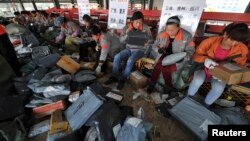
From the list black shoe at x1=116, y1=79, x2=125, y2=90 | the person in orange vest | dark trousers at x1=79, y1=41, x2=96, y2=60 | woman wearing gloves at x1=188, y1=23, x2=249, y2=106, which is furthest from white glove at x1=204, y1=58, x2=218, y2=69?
the person in orange vest

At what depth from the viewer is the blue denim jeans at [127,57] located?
2.32 metres

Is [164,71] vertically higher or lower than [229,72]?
lower

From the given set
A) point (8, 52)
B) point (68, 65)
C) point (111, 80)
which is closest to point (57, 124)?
point (68, 65)

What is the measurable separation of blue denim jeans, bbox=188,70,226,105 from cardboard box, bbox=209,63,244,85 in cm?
20

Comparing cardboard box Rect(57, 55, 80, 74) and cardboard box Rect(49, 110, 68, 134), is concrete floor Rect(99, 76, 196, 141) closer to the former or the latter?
cardboard box Rect(49, 110, 68, 134)

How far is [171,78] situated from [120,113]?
2.99 feet

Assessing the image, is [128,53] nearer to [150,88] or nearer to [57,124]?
[150,88]

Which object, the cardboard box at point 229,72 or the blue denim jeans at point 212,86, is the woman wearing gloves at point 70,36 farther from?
the cardboard box at point 229,72

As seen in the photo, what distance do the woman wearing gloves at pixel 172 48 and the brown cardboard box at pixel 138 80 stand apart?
222 mm

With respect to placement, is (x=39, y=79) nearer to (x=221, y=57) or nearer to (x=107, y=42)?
(x=107, y=42)

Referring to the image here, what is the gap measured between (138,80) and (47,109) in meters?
1.22

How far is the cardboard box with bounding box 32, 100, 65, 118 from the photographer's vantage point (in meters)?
1.75

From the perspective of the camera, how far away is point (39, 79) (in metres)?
2.02

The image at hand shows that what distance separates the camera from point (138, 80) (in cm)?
223
